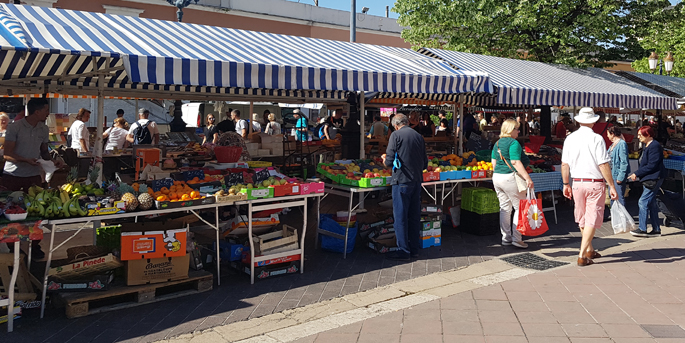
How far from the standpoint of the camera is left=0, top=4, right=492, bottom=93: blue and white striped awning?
5430 millimetres

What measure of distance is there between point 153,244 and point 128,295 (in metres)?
0.55

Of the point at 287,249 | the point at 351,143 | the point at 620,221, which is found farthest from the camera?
the point at 351,143

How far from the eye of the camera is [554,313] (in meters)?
4.98

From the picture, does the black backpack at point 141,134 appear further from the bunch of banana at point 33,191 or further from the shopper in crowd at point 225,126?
the bunch of banana at point 33,191

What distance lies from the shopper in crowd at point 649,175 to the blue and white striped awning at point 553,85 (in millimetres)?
2194

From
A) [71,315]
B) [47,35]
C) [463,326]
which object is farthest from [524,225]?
[47,35]

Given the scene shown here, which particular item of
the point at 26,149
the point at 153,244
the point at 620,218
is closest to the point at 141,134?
the point at 26,149

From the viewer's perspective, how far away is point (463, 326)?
4684 millimetres

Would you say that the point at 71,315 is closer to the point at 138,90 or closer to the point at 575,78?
the point at 138,90

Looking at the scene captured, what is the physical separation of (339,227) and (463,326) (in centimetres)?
274

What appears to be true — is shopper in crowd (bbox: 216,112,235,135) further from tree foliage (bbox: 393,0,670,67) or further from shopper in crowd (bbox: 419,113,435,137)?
tree foliage (bbox: 393,0,670,67)

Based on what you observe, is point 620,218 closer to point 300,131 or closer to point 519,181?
point 519,181

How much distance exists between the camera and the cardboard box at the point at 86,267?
498 centimetres

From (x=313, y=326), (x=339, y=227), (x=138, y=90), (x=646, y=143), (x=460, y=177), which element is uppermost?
(x=138, y=90)
